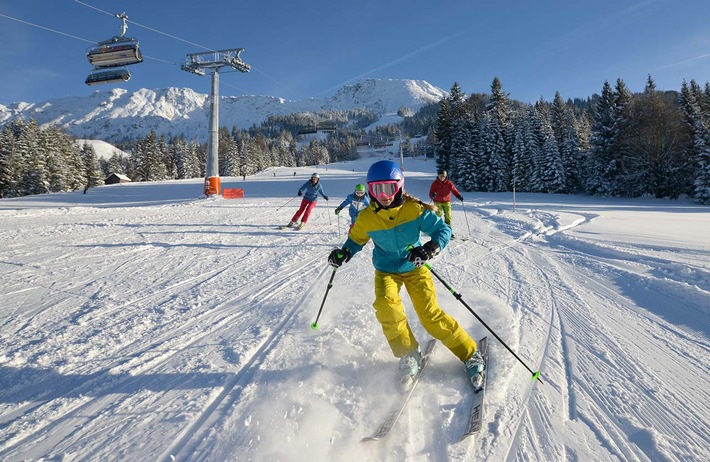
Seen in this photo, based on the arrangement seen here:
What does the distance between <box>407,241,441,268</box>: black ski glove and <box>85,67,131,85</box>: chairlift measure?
860 inches

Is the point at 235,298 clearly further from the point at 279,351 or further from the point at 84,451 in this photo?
the point at 84,451

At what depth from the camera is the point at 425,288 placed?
11.1 feet

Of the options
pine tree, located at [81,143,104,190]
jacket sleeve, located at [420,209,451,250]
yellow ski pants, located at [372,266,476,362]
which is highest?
pine tree, located at [81,143,104,190]

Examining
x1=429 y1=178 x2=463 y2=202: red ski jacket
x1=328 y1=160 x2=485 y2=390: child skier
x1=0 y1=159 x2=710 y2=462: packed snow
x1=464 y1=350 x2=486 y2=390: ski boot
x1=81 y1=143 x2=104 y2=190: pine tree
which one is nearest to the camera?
x1=0 y1=159 x2=710 y2=462: packed snow

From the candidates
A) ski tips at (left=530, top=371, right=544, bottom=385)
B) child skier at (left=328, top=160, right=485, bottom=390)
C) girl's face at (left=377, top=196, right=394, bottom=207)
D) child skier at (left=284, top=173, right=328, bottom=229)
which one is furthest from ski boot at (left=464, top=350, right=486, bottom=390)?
child skier at (left=284, top=173, right=328, bottom=229)

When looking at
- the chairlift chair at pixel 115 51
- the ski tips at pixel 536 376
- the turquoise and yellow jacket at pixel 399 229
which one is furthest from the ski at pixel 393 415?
the chairlift chair at pixel 115 51

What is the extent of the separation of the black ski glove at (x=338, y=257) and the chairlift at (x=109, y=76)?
2103cm

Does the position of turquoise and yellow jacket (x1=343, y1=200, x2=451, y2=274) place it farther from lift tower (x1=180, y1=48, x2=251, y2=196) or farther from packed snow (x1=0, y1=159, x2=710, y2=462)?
lift tower (x1=180, y1=48, x2=251, y2=196)

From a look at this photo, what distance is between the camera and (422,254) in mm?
3086

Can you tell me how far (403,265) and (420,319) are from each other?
54cm

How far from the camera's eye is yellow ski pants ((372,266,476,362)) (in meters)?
3.19

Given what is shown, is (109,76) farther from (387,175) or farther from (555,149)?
(555,149)

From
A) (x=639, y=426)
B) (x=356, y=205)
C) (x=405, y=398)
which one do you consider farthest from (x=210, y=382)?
(x=356, y=205)

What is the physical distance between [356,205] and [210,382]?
7.05 meters
